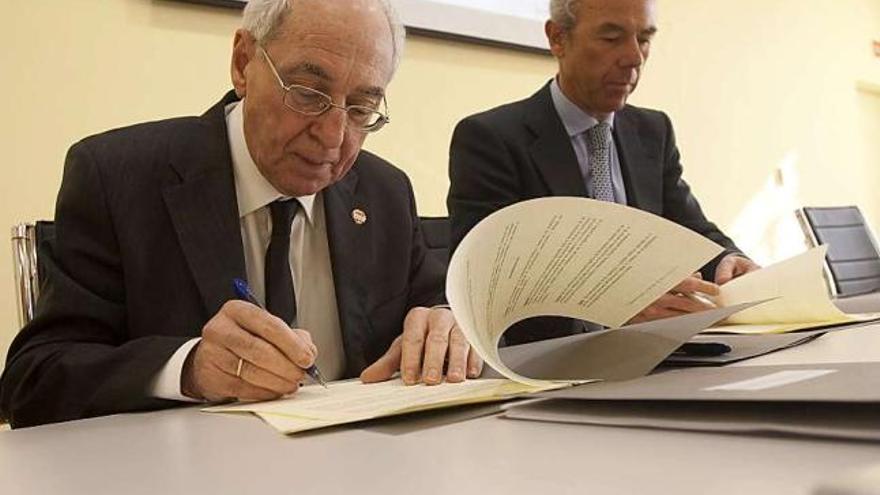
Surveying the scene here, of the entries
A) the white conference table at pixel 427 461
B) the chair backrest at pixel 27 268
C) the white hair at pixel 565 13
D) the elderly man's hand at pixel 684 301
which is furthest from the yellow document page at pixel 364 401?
the white hair at pixel 565 13

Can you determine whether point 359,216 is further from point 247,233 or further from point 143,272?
point 143,272

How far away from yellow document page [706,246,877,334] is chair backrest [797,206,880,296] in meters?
1.63

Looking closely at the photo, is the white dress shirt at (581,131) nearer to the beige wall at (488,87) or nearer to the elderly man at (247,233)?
the elderly man at (247,233)

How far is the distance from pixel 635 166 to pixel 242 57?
97cm

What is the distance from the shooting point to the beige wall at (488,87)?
74.5 inches

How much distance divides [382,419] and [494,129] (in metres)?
1.23

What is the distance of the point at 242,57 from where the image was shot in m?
→ 1.18

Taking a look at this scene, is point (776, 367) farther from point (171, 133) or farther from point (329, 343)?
point (171, 133)

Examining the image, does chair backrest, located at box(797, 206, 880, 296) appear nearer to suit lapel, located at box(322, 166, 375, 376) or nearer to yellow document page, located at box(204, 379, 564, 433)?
suit lapel, located at box(322, 166, 375, 376)

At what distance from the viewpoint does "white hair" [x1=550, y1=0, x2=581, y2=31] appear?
184 centimetres

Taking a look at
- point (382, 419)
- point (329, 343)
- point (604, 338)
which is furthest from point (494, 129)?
point (382, 419)

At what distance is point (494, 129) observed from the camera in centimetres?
176

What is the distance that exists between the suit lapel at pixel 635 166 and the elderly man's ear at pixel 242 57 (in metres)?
0.93

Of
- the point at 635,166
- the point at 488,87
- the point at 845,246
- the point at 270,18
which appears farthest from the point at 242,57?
the point at 845,246
